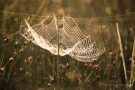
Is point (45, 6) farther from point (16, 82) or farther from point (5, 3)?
point (16, 82)

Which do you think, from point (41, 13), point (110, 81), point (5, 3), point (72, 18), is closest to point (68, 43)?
point (72, 18)

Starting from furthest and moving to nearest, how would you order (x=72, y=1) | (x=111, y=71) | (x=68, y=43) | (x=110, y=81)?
1. (x=72, y=1)
2. (x=68, y=43)
3. (x=111, y=71)
4. (x=110, y=81)

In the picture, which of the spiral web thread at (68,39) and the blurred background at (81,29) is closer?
the spiral web thread at (68,39)

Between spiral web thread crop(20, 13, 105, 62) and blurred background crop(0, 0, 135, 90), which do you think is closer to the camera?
spiral web thread crop(20, 13, 105, 62)
